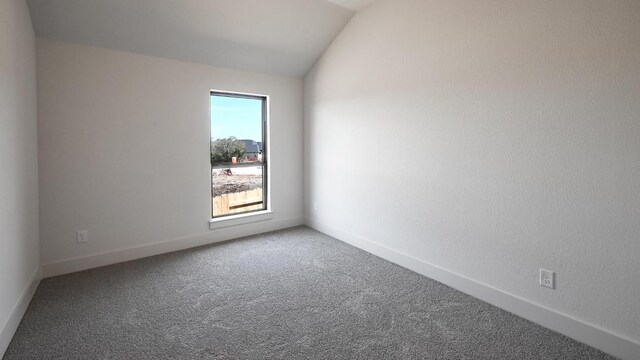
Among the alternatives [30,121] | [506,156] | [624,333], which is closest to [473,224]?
[506,156]

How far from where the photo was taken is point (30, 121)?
2.68 m

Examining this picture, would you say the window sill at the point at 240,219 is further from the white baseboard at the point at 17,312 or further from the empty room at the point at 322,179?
the white baseboard at the point at 17,312

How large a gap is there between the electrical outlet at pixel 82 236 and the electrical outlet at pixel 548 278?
3858 millimetres

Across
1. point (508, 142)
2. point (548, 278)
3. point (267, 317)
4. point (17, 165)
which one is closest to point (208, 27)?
point (17, 165)

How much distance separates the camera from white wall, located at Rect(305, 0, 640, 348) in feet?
6.29

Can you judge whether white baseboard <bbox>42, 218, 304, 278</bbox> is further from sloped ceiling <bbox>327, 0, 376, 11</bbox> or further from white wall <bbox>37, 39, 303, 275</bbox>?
sloped ceiling <bbox>327, 0, 376, 11</bbox>

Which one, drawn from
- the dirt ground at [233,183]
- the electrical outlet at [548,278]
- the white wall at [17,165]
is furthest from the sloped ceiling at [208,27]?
the electrical outlet at [548,278]

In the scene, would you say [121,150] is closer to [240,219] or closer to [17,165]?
[17,165]

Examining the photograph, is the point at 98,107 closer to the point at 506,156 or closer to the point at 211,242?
the point at 211,242

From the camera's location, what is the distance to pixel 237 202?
14.3 ft

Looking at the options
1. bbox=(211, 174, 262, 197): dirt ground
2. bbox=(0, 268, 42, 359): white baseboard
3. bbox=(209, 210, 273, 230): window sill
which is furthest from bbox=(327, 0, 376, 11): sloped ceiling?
bbox=(0, 268, 42, 359): white baseboard

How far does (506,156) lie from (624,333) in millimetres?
1235

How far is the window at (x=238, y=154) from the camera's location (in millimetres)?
4086

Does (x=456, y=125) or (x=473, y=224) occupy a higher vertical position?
(x=456, y=125)
